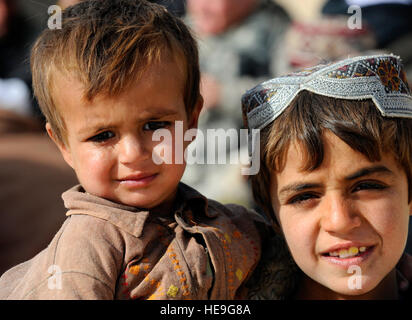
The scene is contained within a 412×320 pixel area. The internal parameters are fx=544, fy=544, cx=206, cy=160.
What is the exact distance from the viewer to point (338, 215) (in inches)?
72.3

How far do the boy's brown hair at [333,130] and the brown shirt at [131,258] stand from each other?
0.37m

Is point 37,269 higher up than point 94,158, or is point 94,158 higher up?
point 94,158

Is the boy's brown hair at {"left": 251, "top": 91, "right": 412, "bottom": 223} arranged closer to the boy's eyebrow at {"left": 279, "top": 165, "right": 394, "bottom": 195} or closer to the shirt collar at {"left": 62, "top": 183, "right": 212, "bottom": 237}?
the boy's eyebrow at {"left": 279, "top": 165, "right": 394, "bottom": 195}

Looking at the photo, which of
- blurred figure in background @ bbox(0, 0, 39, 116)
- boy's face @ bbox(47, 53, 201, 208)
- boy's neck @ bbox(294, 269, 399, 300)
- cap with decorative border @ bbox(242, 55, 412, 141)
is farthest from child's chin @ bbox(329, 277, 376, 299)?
blurred figure in background @ bbox(0, 0, 39, 116)

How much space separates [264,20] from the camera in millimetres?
4895

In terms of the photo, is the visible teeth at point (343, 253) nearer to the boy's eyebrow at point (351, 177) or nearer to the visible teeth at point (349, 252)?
the visible teeth at point (349, 252)

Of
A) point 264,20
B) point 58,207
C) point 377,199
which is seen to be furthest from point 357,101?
point 264,20

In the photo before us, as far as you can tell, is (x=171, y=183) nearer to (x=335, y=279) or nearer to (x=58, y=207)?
(x=335, y=279)

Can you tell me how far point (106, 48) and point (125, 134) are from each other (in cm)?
29

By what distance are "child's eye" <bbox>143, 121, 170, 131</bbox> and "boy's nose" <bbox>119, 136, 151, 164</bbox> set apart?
66mm

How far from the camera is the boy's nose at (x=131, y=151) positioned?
1.78 meters

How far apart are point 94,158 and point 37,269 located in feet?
1.31

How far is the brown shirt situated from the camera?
5.42 ft
